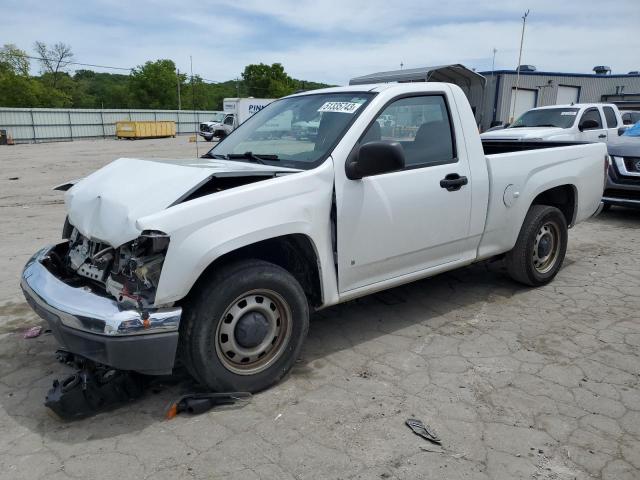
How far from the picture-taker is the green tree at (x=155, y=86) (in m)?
80.2

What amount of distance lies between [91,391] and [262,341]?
3.39ft

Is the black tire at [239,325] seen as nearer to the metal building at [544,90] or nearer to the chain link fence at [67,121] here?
the metal building at [544,90]

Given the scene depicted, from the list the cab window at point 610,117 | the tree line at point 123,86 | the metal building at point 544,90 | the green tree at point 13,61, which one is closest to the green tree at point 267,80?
the tree line at point 123,86

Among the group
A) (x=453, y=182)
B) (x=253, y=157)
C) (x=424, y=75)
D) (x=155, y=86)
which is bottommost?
(x=453, y=182)

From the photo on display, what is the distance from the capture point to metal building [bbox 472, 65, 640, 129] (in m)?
29.0

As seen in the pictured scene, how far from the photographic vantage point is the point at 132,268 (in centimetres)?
279

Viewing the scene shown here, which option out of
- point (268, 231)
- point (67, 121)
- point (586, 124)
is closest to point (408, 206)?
point (268, 231)

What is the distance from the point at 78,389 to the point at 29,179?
14.6 metres

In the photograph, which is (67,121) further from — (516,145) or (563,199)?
(563,199)

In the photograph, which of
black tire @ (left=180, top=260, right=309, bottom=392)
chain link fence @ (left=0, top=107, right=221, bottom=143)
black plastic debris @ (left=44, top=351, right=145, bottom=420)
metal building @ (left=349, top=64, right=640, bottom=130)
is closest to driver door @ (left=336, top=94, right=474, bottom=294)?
black tire @ (left=180, top=260, right=309, bottom=392)

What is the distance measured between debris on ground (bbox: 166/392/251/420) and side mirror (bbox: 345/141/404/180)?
1618 mm

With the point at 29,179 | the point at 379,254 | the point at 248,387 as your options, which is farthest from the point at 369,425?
the point at 29,179

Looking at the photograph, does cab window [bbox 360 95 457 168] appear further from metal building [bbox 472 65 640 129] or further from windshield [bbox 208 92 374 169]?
metal building [bbox 472 65 640 129]

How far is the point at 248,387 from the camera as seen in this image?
322cm
